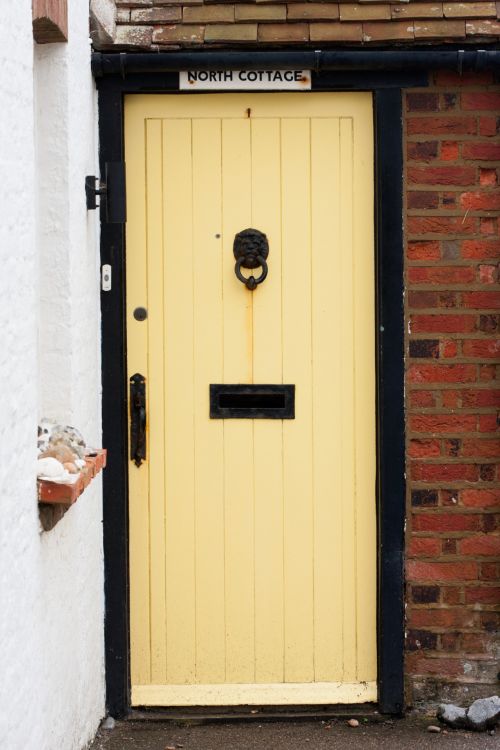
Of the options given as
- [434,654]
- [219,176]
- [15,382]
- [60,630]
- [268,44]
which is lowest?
[434,654]

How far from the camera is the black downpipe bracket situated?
4.53 m

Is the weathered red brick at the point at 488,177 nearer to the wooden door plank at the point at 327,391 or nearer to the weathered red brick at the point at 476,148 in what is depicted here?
the weathered red brick at the point at 476,148

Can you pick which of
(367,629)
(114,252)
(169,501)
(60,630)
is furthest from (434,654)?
A: (114,252)

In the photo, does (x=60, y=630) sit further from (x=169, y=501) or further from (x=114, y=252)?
(x=114, y=252)

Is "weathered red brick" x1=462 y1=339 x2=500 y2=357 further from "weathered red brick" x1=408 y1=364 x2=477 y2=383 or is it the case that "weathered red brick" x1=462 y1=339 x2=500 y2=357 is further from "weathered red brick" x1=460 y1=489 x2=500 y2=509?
"weathered red brick" x1=460 y1=489 x2=500 y2=509

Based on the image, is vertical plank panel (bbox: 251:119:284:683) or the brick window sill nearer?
the brick window sill

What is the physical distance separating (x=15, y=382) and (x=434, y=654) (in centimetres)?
233

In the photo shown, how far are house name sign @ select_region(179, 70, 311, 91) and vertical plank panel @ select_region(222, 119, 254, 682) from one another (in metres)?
0.14

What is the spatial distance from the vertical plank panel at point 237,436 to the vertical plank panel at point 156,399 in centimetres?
26

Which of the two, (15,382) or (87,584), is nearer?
(15,382)

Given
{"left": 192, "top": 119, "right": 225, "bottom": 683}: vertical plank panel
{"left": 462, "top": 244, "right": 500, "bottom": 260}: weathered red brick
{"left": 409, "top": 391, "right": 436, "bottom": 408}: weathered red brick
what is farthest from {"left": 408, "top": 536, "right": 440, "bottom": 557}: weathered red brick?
{"left": 462, "top": 244, "right": 500, "bottom": 260}: weathered red brick

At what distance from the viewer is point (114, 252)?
15.3 feet

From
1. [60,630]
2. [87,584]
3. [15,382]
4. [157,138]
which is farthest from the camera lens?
[157,138]

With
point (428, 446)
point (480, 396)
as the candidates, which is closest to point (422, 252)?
point (480, 396)
